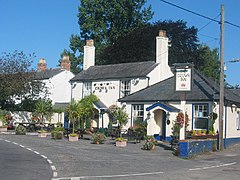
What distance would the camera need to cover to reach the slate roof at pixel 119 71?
37.7 meters

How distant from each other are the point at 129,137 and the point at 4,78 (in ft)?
55.8

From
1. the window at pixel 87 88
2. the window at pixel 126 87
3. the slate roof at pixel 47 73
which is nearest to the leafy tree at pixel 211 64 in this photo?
the slate roof at pixel 47 73

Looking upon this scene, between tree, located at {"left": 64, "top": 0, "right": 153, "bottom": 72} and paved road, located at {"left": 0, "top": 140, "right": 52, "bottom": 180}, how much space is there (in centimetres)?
4534

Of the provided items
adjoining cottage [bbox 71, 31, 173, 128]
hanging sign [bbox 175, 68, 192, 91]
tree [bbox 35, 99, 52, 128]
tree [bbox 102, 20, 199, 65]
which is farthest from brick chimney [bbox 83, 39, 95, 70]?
hanging sign [bbox 175, 68, 192, 91]

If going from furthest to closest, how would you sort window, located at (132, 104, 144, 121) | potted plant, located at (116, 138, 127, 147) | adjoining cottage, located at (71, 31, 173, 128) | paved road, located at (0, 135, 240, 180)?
adjoining cottage, located at (71, 31, 173, 128), window, located at (132, 104, 144, 121), potted plant, located at (116, 138, 127, 147), paved road, located at (0, 135, 240, 180)

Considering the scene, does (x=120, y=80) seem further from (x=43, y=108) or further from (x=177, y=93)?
(x=177, y=93)

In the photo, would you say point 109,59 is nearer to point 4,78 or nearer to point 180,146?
point 4,78

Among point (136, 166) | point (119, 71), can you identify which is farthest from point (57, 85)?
point (136, 166)

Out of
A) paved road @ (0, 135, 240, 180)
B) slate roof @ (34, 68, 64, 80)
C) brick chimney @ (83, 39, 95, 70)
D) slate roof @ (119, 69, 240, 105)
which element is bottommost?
paved road @ (0, 135, 240, 180)

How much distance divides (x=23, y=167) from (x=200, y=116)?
58.0 ft

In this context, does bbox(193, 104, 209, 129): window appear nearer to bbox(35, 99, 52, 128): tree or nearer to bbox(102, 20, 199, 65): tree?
bbox(35, 99, 52, 128): tree

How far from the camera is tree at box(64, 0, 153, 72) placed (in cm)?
6312

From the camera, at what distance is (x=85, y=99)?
128ft

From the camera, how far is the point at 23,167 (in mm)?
14797
